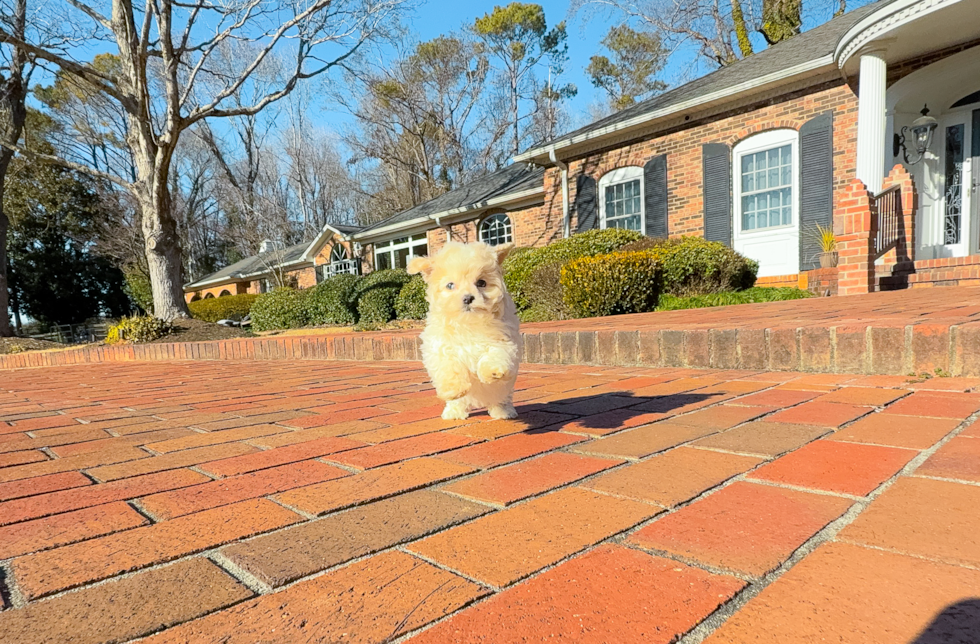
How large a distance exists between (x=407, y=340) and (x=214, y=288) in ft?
114

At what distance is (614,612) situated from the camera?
0.86 meters

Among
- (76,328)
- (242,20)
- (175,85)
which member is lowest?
(76,328)

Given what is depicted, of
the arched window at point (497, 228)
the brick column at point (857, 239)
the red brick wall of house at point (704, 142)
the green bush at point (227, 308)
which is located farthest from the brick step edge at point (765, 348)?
the green bush at point (227, 308)

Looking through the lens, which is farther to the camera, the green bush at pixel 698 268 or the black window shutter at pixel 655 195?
the black window shutter at pixel 655 195

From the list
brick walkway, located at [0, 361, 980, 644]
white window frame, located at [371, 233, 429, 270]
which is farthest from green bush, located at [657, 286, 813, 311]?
white window frame, located at [371, 233, 429, 270]

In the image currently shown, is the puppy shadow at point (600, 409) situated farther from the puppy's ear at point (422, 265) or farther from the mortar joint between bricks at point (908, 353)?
the mortar joint between bricks at point (908, 353)

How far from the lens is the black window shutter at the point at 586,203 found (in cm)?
1302

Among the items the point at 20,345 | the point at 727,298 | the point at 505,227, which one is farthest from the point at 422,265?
the point at 20,345

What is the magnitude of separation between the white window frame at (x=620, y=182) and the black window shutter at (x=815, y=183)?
10.4 feet

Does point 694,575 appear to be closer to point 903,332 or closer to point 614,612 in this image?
point 614,612

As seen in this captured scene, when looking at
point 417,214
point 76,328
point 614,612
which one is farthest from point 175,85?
point 76,328

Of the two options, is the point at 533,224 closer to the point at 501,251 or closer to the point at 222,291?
the point at 501,251

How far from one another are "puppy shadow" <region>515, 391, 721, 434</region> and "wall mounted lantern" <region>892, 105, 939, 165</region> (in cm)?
945

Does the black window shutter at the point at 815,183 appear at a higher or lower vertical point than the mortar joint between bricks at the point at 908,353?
higher
